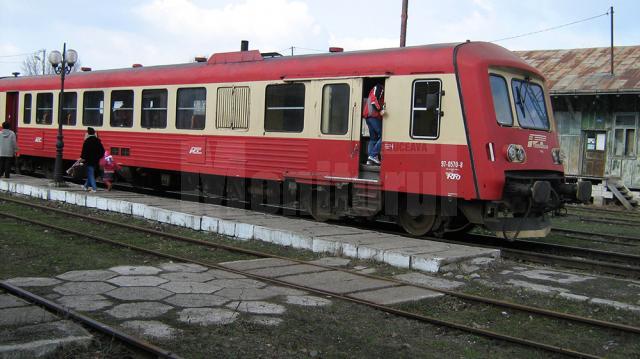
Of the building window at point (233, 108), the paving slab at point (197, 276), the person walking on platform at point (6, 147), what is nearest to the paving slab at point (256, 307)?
the paving slab at point (197, 276)

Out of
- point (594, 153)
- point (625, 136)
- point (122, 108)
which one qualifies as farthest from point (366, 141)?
point (594, 153)

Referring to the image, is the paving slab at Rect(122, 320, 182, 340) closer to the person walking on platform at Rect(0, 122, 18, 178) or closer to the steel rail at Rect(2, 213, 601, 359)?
the steel rail at Rect(2, 213, 601, 359)

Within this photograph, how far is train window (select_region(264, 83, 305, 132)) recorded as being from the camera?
11.5 meters

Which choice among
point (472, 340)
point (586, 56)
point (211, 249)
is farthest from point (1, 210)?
point (586, 56)

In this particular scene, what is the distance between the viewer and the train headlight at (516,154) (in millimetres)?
9227

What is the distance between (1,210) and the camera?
12.3 metres

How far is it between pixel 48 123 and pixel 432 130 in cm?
1307

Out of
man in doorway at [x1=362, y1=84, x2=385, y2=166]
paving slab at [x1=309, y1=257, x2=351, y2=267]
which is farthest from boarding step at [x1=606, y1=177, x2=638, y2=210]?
paving slab at [x1=309, y1=257, x2=351, y2=267]

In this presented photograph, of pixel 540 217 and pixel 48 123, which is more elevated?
pixel 48 123

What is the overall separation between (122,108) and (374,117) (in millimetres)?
8043

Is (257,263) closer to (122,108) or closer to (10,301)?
(10,301)

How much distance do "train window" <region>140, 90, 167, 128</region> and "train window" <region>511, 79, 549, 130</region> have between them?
807cm

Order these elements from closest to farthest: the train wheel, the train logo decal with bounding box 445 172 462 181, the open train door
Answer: the train logo decal with bounding box 445 172 462 181 < the train wheel < the open train door

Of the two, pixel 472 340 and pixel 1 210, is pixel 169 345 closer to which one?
pixel 472 340
